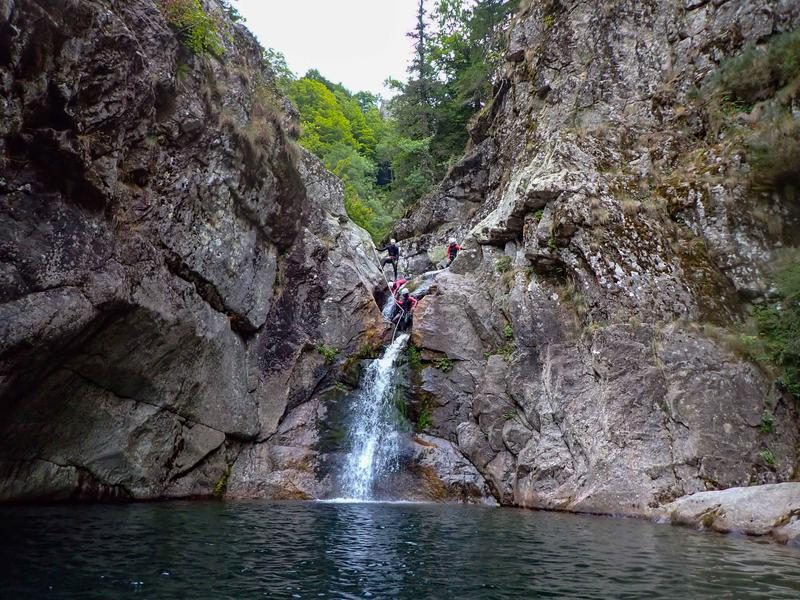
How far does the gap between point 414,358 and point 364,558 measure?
1136 centimetres

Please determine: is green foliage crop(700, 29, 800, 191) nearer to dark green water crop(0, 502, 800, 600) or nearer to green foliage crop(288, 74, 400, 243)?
dark green water crop(0, 502, 800, 600)

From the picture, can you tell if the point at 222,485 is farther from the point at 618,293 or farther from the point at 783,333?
the point at 783,333

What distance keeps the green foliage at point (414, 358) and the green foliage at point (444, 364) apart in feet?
1.81

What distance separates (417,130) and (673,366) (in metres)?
27.0

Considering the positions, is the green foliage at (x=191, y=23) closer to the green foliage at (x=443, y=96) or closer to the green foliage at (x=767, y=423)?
the green foliage at (x=767, y=423)

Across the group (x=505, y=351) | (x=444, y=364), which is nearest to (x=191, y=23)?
(x=444, y=364)

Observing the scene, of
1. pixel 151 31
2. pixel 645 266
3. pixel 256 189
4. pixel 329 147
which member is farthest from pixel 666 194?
pixel 329 147

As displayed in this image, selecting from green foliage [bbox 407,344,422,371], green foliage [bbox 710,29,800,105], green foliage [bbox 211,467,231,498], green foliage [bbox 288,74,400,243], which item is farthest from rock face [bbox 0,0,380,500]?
green foliage [bbox 710,29,800,105]

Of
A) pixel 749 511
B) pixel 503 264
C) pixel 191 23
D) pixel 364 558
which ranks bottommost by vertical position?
pixel 364 558

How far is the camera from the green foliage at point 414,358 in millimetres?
18825

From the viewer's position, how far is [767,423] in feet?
43.4

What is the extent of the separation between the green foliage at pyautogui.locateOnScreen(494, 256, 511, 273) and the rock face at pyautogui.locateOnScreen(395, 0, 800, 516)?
2.7 inches

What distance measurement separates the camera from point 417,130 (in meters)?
37.2

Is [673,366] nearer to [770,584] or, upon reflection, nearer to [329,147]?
[770,584]
